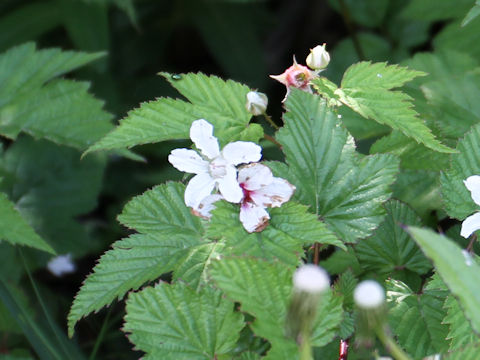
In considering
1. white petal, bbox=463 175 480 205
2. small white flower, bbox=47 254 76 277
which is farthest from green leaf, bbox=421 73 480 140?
small white flower, bbox=47 254 76 277

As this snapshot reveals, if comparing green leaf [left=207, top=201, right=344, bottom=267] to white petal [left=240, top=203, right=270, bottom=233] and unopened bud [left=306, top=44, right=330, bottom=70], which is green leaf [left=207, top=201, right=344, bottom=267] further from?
unopened bud [left=306, top=44, right=330, bottom=70]

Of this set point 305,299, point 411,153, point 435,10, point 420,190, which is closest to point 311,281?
point 305,299

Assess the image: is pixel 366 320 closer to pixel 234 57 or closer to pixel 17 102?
pixel 17 102

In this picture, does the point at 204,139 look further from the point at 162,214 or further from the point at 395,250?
the point at 395,250

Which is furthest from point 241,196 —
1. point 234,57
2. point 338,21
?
point 338,21

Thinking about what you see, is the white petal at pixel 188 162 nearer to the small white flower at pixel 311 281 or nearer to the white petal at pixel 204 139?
the white petal at pixel 204 139
